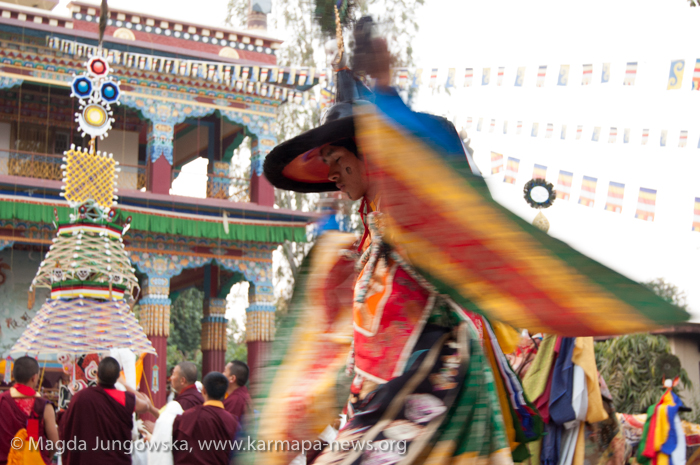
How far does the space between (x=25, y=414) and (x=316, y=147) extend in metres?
4.59

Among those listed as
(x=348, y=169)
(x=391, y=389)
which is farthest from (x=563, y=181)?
(x=391, y=389)

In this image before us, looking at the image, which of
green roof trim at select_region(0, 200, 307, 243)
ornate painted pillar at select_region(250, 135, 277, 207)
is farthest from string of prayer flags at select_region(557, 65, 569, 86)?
ornate painted pillar at select_region(250, 135, 277, 207)

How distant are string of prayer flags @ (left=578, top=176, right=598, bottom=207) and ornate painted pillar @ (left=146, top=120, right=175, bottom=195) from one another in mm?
10295

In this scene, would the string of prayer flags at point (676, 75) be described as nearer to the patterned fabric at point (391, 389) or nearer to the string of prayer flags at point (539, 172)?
the string of prayer flags at point (539, 172)

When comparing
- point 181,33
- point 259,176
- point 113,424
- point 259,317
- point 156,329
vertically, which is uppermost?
point 181,33

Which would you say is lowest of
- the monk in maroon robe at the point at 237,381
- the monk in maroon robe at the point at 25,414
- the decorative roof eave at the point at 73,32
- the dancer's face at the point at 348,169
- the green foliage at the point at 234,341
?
the green foliage at the point at 234,341

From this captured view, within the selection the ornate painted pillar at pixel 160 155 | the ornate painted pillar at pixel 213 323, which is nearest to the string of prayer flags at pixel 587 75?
the ornate painted pillar at pixel 160 155

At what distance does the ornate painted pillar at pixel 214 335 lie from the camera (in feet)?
54.6

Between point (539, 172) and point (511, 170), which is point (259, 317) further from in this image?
point (539, 172)

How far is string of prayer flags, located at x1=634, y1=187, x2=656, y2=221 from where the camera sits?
5812 mm

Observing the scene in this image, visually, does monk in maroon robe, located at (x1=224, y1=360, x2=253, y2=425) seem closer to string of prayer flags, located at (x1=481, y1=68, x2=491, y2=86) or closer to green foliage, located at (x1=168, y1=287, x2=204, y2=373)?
string of prayer flags, located at (x1=481, y1=68, x2=491, y2=86)

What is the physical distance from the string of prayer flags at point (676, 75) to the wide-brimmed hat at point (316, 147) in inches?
158

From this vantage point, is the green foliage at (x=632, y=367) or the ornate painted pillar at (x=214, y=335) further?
the ornate painted pillar at (x=214, y=335)

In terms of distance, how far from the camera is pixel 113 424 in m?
5.24
